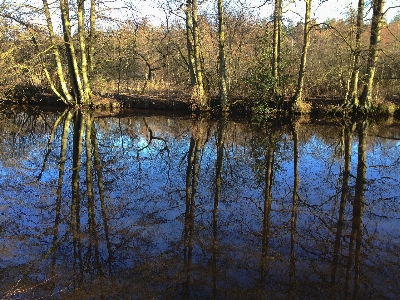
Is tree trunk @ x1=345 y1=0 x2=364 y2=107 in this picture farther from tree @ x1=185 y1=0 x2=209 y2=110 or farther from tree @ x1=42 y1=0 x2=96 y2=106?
tree @ x1=42 y1=0 x2=96 y2=106

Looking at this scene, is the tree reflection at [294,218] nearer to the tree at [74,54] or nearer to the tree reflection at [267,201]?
the tree reflection at [267,201]

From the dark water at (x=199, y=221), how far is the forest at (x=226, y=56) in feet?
24.4

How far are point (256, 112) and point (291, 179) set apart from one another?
11.4 meters

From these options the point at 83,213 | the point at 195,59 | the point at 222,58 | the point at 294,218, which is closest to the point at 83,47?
the point at 195,59

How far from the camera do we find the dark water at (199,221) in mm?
3807

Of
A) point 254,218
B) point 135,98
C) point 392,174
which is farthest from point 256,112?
point 254,218

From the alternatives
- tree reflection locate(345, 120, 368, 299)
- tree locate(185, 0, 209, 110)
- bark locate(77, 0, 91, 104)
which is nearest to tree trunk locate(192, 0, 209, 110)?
tree locate(185, 0, 209, 110)

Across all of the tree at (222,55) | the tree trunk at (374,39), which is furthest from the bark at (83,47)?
the tree trunk at (374,39)

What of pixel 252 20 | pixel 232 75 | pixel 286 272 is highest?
pixel 252 20

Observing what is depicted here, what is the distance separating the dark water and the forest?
744 cm

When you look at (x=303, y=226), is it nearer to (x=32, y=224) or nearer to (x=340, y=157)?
(x=32, y=224)

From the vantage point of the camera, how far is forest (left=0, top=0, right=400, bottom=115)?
1667cm

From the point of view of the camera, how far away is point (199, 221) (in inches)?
212

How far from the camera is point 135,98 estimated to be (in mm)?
21391
